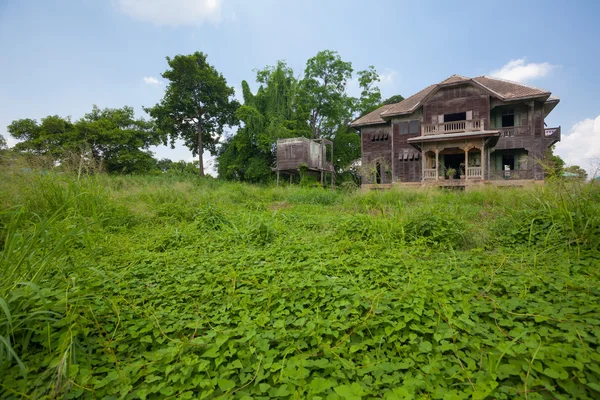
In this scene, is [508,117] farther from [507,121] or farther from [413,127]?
[413,127]

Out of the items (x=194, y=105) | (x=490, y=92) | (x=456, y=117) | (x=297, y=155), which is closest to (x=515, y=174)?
(x=456, y=117)

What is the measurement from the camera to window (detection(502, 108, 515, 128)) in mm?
16438

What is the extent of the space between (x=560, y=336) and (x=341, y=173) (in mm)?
27308

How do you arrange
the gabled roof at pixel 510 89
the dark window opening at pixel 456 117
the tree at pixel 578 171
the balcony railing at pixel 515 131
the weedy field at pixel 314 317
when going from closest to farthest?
1. the weedy field at pixel 314 317
2. the tree at pixel 578 171
3. the gabled roof at pixel 510 89
4. the balcony railing at pixel 515 131
5. the dark window opening at pixel 456 117

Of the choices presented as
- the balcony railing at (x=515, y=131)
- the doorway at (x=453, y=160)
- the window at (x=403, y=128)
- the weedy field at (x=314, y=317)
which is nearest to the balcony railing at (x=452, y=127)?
the balcony railing at (x=515, y=131)

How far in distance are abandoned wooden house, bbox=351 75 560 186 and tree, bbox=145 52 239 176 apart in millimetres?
18717

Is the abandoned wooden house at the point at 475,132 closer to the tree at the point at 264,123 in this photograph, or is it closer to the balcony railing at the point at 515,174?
the balcony railing at the point at 515,174

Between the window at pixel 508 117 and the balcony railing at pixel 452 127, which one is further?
the window at pixel 508 117

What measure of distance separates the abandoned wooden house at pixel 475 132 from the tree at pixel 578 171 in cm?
953

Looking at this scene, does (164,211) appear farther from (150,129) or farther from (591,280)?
(150,129)

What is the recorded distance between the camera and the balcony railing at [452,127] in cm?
1558

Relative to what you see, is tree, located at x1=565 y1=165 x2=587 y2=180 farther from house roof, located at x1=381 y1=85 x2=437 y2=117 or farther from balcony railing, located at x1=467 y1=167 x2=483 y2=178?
house roof, located at x1=381 y1=85 x2=437 y2=117

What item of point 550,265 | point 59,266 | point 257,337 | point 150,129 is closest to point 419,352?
point 257,337

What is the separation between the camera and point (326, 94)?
2883 cm
